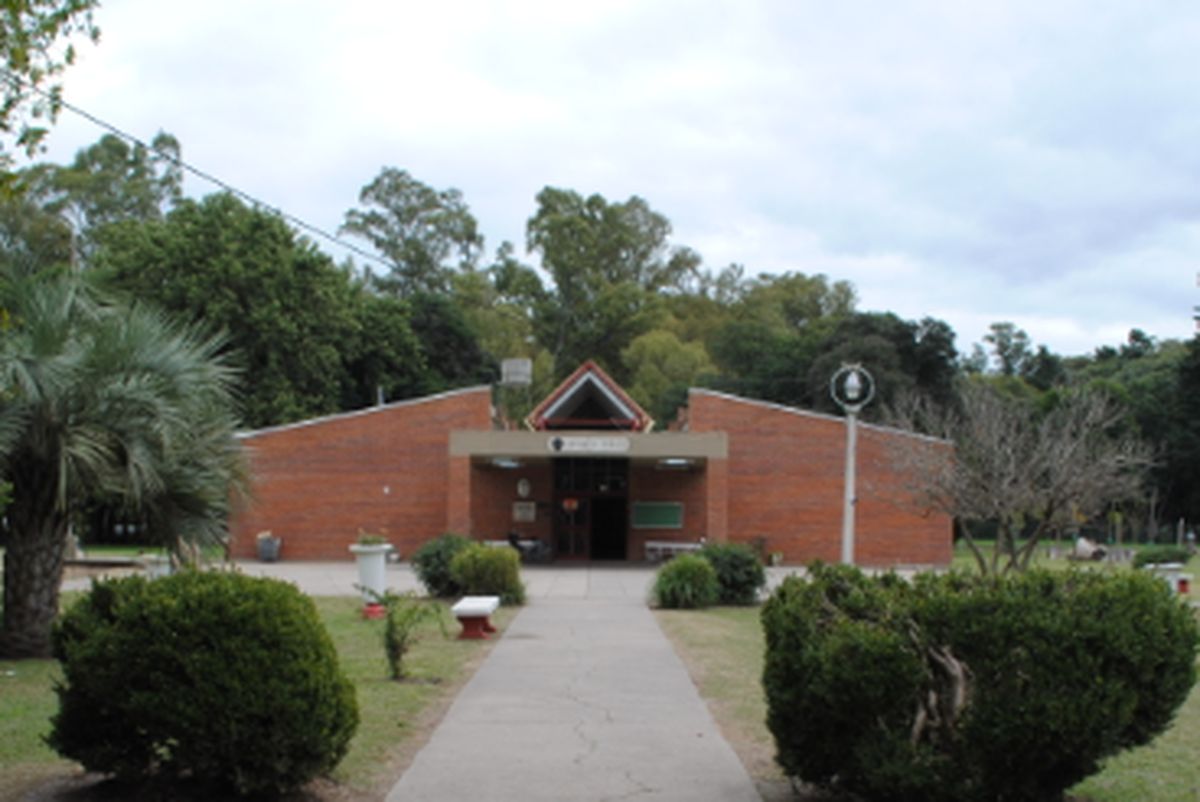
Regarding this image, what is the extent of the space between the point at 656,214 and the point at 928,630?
77.3 metres

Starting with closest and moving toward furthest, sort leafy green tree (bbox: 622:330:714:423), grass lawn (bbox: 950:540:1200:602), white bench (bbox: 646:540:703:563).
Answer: grass lawn (bbox: 950:540:1200:602), white bench (bbox: 646:540:703:563), leafy green tree (bbox: 622:330:714:423)

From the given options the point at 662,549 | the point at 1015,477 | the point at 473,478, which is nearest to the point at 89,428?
the point at 1015,477

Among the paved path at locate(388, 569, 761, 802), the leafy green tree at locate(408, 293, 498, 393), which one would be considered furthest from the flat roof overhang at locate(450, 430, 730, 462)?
the leafy green tree at locate(408, 293, 498, 393)

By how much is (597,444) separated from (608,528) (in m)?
6.37

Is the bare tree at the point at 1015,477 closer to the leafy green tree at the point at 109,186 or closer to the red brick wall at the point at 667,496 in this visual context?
the red brick wall at the point at 667,496

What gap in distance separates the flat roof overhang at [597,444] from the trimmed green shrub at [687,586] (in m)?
12.2

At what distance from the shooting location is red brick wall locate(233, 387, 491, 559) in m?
39.2

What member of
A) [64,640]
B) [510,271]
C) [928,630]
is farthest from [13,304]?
[510,271]

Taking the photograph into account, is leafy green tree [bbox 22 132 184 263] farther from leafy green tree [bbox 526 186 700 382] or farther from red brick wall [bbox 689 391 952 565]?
red brick wall [bbox 689 391 952 565]

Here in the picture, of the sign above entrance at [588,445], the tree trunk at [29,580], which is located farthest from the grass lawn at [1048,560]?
the tree trunk at [29,580]

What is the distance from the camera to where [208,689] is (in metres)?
6.61

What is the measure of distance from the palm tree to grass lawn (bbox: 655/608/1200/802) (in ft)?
19.2

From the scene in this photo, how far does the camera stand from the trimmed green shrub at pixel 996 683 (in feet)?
20.3

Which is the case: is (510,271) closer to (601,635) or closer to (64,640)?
(601,635)
